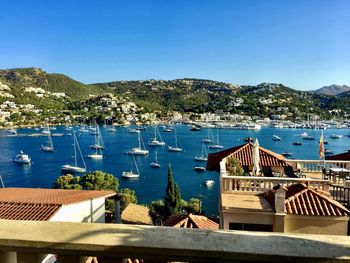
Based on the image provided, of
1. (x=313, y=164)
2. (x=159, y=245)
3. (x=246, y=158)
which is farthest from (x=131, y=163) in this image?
(x=159, y=245)

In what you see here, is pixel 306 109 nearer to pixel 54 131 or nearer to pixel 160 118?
pixel 160 118

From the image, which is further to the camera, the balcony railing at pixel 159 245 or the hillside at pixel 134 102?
the hillside at pixel 134 102

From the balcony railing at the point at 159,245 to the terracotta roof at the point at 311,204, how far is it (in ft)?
22.2

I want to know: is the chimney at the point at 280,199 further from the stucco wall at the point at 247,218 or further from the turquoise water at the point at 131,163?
the turquoise water at the point at 131,163

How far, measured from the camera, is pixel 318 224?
770cm

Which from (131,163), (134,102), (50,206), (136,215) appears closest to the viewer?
(50,206)

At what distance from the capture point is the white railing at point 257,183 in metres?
8.88

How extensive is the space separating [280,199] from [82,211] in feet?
28.8

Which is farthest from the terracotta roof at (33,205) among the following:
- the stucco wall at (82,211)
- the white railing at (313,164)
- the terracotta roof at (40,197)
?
the white railing at (313,164)

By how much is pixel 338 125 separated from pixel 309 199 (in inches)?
5926

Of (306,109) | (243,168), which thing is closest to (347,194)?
(243,168)

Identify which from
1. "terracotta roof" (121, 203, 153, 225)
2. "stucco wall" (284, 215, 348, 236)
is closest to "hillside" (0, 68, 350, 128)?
"terracotta roof" (121, 203, 153, 225)

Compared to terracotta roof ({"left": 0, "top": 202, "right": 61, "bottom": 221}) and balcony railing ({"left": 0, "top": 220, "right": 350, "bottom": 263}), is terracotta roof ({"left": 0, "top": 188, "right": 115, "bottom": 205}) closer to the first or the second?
terracotta roof ({"left": 0, "top": 202, "right": 61, "bottom": 221})

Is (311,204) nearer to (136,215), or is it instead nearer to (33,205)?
(33,205)
